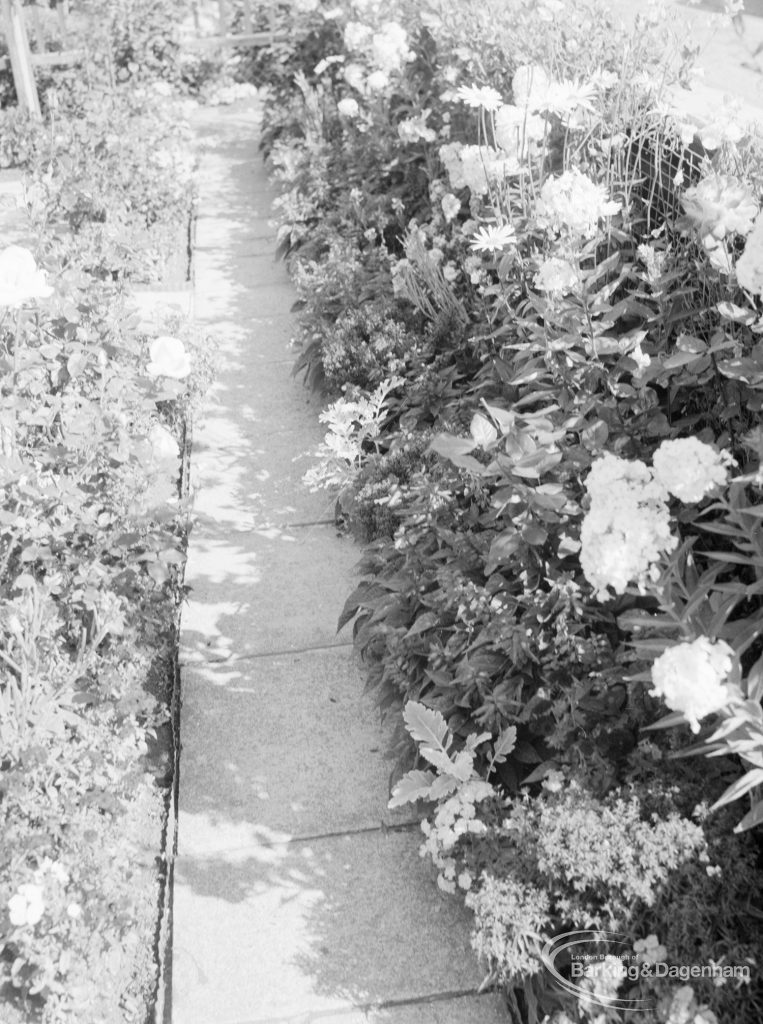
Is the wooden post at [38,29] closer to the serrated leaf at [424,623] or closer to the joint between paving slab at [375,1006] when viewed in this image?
the serrated leaf at [424,623]

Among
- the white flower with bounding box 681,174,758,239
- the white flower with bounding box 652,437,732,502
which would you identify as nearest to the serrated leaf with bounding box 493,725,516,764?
the white flower with bounding box 652,437,732,502

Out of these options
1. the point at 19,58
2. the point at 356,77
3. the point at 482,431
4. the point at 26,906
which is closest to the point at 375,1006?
the point at 26,906

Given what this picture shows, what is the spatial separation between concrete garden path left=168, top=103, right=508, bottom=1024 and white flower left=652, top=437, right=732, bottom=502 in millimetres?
1204

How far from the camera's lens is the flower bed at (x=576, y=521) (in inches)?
91.9

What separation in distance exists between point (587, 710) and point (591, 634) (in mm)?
199

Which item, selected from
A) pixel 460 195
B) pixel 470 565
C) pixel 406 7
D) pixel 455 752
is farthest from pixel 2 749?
pixel 406 7

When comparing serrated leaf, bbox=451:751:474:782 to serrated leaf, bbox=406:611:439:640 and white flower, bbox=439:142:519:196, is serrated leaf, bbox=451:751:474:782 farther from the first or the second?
white flower, bbox=439:142:519:196

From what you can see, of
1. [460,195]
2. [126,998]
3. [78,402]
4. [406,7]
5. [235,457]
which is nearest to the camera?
[126,998]

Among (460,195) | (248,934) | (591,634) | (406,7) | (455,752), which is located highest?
(406,7)

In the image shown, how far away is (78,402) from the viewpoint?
13.1 feet

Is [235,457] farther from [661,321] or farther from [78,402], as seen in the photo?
[661,321]

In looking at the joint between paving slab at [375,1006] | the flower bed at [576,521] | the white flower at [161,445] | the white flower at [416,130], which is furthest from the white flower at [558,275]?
the white flower at [416,130]

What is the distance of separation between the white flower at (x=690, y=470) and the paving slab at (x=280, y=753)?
4.06 ft

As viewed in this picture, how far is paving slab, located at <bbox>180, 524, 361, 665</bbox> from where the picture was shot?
366 centimetres
